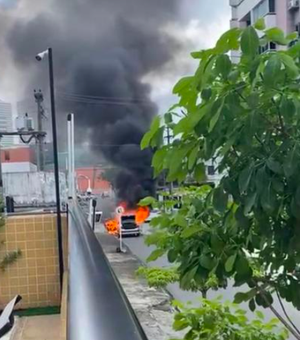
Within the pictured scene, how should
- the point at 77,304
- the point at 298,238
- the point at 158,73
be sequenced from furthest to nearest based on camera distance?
the point at 158,73 < the point at 298,238 < the point at 77,304

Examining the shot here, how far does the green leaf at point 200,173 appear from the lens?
65 cm

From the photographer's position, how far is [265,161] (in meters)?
0.50

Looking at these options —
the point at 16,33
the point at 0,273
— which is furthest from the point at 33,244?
the point at 16,33

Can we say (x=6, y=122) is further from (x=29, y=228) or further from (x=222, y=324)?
(x=222, y=324)

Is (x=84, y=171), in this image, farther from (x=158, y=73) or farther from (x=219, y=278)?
Answer: (x=219, y=278)

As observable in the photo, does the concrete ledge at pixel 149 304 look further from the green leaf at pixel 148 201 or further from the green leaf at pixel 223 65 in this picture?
the green leaf at pixel 223 65

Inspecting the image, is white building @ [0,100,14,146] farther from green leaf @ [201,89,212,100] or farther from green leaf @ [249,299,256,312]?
green leaf @ [201,89,212,100]

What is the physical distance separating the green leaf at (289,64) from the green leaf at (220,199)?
15cm

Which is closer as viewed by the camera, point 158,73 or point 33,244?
point 33,244

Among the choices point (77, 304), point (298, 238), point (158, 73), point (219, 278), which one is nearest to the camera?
point (77, 304)

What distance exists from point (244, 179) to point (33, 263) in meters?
3.84

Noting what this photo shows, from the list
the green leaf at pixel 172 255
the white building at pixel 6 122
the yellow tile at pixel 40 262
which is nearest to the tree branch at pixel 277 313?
the green leaf at pixel 172 255

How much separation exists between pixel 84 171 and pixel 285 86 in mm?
3689

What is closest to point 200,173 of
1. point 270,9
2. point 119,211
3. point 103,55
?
point 119,211
